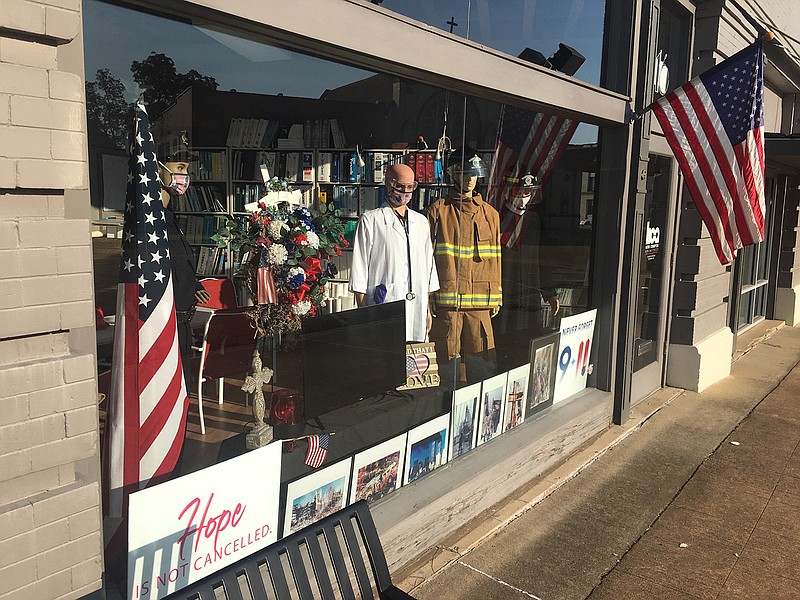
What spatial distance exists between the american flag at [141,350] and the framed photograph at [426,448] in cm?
169

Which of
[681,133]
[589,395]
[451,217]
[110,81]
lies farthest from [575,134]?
[110,81]

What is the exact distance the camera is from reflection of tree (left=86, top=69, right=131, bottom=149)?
2.80 metres

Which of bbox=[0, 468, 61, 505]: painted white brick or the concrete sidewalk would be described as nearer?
bbox=[0, 468, 61, 505]: painted white brick

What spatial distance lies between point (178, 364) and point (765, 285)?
12.1m

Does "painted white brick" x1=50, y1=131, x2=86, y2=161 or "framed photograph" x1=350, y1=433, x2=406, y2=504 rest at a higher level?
"painted white brick" x1=50, y1=131, x2=86, y2=161

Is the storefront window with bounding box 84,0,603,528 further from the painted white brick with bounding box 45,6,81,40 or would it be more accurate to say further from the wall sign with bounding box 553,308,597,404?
the painted white brick with bounding box 45,6,81,40

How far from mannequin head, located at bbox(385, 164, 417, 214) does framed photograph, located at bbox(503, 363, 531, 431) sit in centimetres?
159

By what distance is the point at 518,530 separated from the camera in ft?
14.3

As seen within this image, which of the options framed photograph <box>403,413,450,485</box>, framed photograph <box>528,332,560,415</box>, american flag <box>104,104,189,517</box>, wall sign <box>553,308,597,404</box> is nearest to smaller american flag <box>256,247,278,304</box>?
american flag <box>104,104,189,517</box>

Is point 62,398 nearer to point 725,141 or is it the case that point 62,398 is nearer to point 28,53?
point 28,53

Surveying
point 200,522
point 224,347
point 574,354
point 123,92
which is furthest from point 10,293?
point 574,354

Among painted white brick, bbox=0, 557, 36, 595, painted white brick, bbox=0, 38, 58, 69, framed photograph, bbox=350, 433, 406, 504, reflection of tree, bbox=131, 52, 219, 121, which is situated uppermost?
reflection of tree, bbox=131, 52, 219, 121

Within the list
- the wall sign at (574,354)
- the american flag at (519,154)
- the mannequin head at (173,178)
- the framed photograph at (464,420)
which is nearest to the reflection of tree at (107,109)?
the mannequin head at (173,178)

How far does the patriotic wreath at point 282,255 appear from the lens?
371cm
